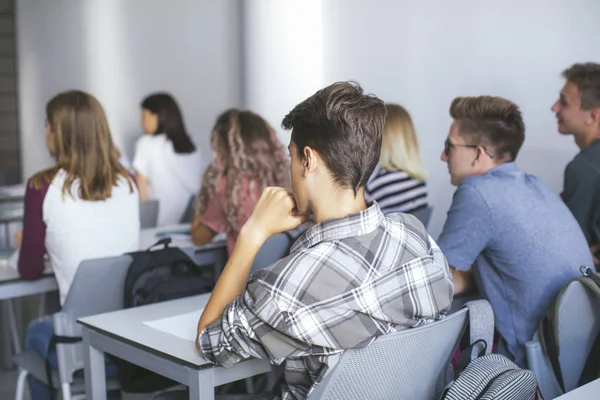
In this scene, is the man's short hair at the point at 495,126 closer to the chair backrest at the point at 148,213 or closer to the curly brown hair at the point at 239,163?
the curly brown hair at the point at 239,163

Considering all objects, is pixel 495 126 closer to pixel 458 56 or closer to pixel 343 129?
pixel 343 129

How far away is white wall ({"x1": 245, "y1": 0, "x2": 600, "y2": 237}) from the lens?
3641 millimetres

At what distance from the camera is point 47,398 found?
2715 millimetres

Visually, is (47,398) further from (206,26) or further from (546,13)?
(206,26)

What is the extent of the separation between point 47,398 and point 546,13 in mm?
2693

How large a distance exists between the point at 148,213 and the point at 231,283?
2.44 m

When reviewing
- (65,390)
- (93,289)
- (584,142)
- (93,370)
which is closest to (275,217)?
(93,370)

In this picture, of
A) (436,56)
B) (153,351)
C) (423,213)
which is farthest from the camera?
(436,56)

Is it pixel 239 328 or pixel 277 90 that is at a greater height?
pixel 277 90

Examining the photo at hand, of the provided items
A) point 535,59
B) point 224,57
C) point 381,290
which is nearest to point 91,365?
point 381,290

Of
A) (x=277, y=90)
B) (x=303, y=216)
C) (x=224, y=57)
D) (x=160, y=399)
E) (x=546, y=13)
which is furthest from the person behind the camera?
(x=224, y=57)

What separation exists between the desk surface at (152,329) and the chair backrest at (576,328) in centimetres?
100

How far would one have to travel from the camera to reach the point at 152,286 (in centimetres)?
255

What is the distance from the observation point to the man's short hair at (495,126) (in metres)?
2.52
